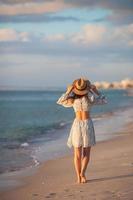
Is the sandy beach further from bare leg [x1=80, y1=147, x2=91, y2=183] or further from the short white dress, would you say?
the short white dress

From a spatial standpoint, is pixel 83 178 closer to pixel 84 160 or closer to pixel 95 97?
pixel 84 160

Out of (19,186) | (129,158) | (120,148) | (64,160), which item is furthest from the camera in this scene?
(120,148)

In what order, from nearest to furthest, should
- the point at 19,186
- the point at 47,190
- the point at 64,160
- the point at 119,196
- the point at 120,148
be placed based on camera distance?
the point at 119,196 → the point at 47,190 → the point at 19,186 → the point at 64,160 → the point at 120,148

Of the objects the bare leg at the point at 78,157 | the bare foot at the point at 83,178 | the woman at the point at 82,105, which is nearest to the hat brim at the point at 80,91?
the woman at the point at 82,105

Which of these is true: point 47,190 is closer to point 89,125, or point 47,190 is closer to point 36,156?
point 89,125

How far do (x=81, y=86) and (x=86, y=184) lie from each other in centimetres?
60

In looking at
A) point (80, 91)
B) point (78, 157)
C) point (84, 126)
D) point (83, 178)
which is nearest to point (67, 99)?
point (80, 91)

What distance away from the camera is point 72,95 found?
3289 millimetres

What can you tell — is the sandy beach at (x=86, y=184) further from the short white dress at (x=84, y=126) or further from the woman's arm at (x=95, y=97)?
the woman's arm at (x=95, y=97)

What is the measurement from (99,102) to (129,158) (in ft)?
3.06

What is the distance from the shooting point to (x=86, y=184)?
127 inches

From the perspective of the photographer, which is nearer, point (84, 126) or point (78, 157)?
point (84, 126)

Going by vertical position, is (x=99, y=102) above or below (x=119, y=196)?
above

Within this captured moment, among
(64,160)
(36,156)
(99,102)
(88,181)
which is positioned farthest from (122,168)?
(36,156)
